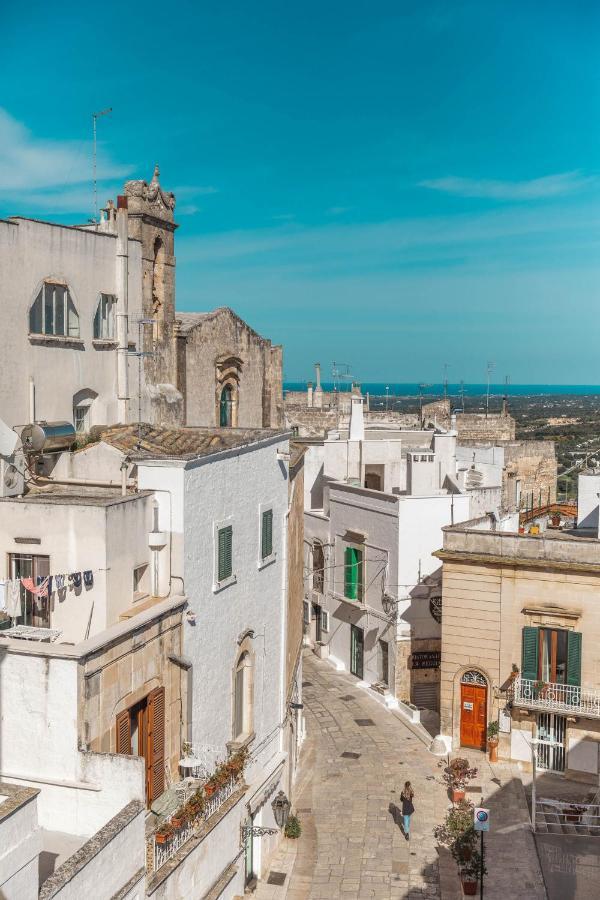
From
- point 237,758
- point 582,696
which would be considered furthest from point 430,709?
point 237,758

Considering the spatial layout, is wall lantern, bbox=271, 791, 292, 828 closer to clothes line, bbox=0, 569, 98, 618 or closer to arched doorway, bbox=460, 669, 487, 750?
arched doorway, bbox=460, 669, 487, 750

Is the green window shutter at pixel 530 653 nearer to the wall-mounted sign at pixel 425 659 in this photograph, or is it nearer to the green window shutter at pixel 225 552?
the wall-mounted sign at pixel 425 659

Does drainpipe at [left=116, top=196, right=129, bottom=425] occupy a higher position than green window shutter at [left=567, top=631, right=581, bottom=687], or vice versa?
drainpipe at [left=116, top=196, right=129, bottom=425]

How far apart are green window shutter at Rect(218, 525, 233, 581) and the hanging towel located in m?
4.49

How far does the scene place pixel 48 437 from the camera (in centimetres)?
1938

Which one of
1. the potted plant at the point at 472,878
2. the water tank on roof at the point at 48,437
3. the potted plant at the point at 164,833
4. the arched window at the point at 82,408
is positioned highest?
the arched window at the point at 82,408

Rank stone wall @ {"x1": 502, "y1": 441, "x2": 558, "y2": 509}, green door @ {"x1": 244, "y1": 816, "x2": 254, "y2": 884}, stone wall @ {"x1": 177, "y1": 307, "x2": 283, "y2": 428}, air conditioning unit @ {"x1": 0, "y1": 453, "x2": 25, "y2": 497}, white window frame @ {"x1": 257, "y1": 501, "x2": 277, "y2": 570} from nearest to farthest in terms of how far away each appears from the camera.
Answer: air conditioning unit @ {"x1": 0, "y1": 453, "x2": 25, "y2": 497} → green door @ {"x1": 244, "y1": 816, "x2": 254, "y2": 884} → white window frame @ {"x1": 257, "y1": 501, "x2": 277, "y2": 570} → stone wall @ {"x1": 177, "y1": 307, "x2": 283, "y2": 428} → stone wall @ {"x1": 502, "y1": 441, "x2": 558, "y2": 509}

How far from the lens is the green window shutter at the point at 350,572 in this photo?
3328cm

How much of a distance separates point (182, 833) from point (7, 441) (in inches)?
294

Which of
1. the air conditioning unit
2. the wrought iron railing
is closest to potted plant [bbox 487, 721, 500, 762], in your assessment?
the wrought iron railing

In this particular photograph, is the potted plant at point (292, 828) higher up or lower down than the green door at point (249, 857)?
lower down

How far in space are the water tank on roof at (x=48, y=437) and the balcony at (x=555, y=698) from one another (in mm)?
14180

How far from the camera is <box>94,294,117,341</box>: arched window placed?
22.8m

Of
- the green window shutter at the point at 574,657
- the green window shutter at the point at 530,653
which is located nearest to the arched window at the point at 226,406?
the green window shutter at the point at 530,653
